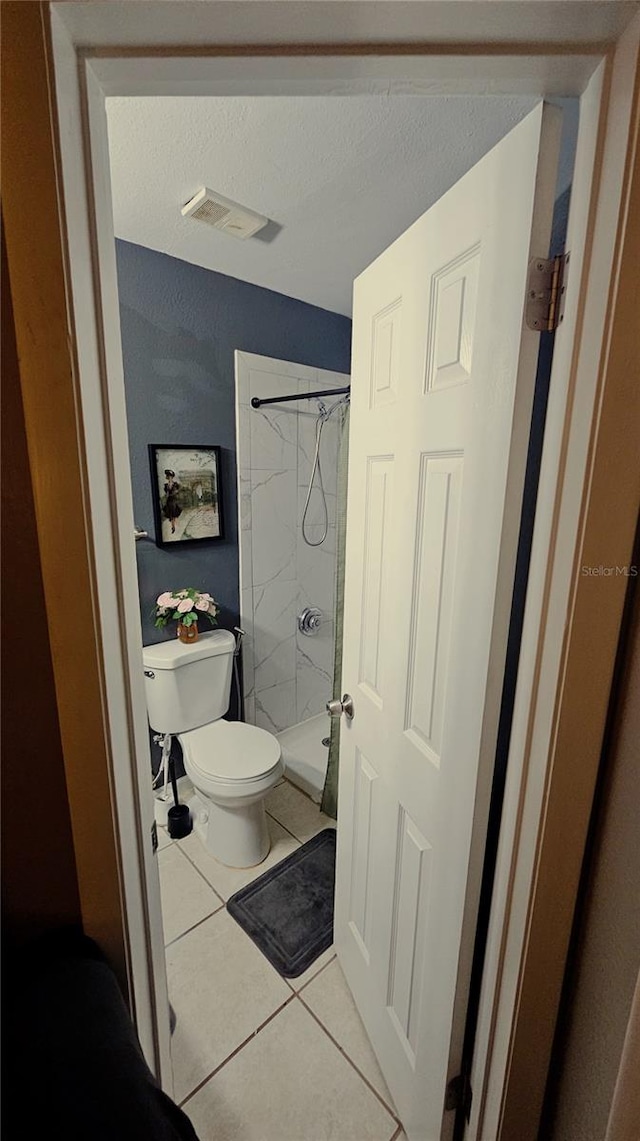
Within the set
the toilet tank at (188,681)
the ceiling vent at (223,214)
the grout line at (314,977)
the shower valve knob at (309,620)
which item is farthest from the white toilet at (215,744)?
the ceiling vent at (223,214)

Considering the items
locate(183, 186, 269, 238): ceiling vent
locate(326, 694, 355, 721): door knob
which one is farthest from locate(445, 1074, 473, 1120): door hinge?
locate(183, 186, 269, 238): ceiling vent

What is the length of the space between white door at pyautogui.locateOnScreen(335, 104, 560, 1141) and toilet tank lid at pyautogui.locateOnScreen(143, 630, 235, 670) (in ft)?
2.93

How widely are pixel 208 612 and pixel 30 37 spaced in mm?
1719

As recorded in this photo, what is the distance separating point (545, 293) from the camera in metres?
0.63

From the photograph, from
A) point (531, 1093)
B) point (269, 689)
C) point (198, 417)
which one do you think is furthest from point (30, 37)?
point (269, 689)

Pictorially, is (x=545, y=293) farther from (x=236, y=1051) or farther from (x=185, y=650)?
(x=236, y=1051)

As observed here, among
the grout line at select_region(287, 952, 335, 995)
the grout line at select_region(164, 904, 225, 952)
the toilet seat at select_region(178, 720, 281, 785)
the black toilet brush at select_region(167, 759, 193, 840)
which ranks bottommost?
the grout line at select_region(287, 952, 335, 995)

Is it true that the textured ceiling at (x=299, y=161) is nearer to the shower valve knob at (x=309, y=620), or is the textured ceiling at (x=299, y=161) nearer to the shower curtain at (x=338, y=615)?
the shower curtain at (x=338, y=615)

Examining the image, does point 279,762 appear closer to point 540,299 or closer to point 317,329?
point 540,299

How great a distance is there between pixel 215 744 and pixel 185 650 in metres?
0.42

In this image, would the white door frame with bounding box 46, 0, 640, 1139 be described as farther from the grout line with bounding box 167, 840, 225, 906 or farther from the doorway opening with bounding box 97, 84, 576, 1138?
the grout line with bounding box 167, 840, 225, 906

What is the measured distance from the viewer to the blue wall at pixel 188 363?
1.78m

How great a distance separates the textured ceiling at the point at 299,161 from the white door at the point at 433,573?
1.13ft

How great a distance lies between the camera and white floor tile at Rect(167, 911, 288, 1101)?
4.01ft
